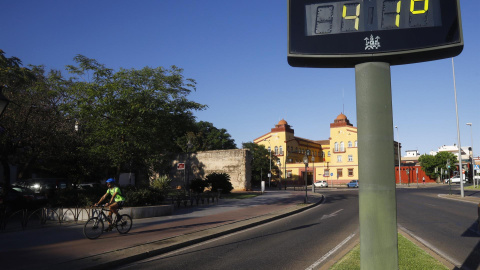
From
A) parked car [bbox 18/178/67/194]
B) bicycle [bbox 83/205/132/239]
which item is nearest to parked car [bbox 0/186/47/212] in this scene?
parked car [bbox 18/178/67/194]

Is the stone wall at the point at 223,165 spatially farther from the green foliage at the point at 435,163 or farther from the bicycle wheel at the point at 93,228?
the green foliage at the point at 435,163

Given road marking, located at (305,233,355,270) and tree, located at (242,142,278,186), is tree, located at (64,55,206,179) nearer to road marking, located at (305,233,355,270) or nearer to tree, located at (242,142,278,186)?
road marking, located at (305,233,355,270)

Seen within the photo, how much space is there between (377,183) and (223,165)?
4062 cm

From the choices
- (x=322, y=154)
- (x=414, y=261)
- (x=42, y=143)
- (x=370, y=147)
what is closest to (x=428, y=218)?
(x=414, y=261)

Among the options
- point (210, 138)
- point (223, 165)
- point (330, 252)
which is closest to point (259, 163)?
point (210, 138)

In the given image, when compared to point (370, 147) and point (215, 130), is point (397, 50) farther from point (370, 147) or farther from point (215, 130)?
point (215, 130)

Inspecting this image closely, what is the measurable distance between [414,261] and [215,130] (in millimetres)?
67278

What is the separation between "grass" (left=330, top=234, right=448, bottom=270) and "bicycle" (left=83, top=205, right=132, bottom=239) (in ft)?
24.2

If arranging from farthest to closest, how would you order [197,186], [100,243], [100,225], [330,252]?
[197,186], [100,225], [100,243], [330,252]

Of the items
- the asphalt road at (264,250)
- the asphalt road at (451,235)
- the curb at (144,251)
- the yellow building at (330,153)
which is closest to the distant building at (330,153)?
the yellow building at (330,153)

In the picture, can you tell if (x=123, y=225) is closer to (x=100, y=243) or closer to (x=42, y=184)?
(x=100, y=243)

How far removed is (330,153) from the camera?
8106cm

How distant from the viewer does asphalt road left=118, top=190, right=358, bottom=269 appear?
7.94m

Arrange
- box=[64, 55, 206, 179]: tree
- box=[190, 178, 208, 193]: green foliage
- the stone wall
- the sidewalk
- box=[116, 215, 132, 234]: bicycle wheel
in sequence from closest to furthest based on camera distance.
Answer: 1. the sidewalk
2. box=[116, 215, 132, 234]: bicycle wheel
3. box=[64, 55, 206, 179]: tree
4. box=[190, 178, 208, 193]: green foliage
5. the stone wall
